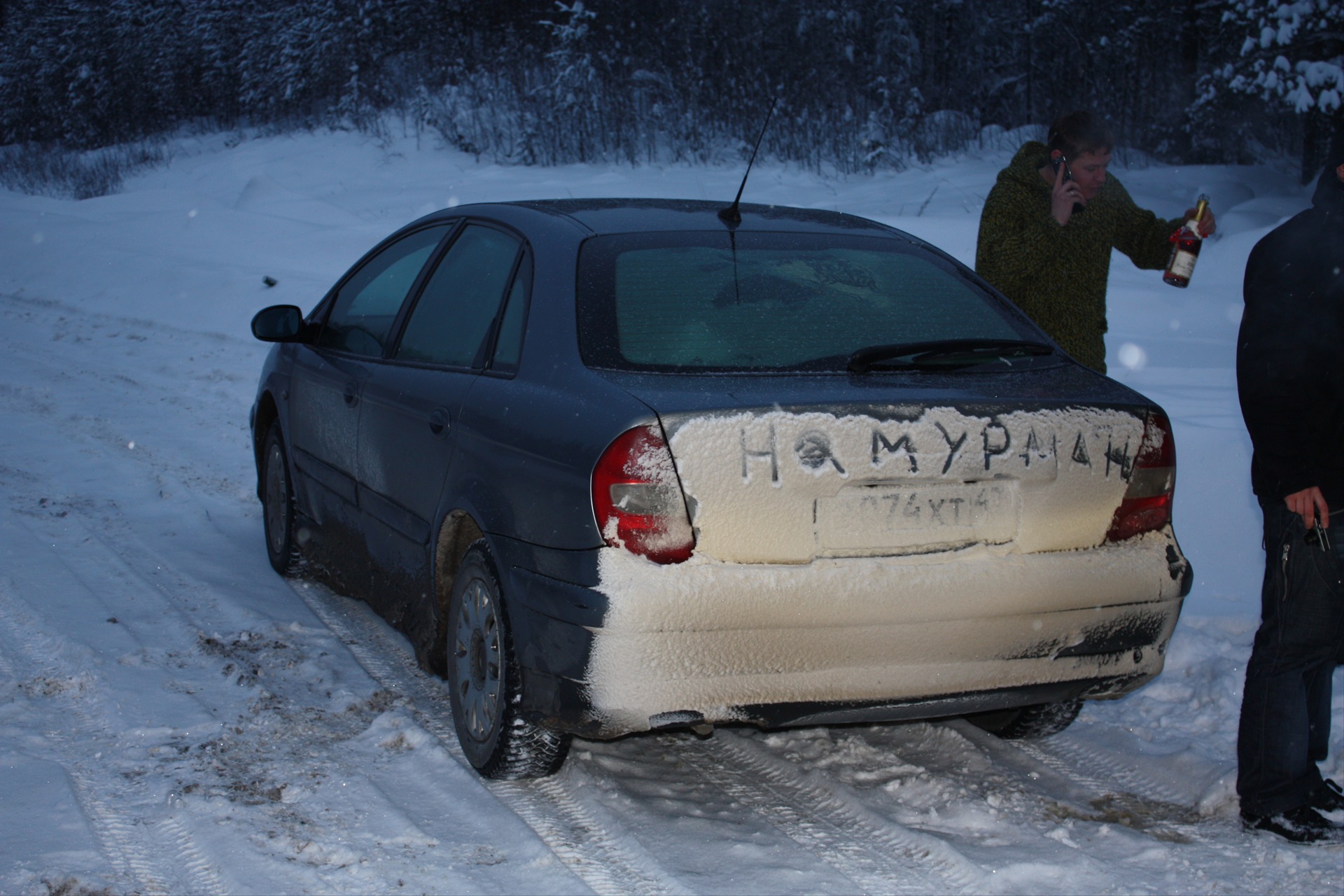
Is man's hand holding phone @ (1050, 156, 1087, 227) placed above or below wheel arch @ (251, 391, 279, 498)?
above

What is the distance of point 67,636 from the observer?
449 cm

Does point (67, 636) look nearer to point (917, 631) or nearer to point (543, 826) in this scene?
point (543, 826)

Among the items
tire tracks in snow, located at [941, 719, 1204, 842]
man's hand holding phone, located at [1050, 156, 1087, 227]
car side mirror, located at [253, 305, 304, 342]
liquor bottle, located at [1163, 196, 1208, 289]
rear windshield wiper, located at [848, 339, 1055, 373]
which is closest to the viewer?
rear windshield wiper, located at [848, 339, 1055, 373]

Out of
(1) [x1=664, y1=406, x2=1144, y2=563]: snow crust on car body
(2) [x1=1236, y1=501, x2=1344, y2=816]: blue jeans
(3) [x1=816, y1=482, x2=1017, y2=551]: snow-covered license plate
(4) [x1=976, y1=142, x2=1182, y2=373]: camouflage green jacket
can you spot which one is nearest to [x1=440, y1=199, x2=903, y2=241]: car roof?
(4) [x1=976, y1=142, x2=1182, y2=373]: camouflage green jacket

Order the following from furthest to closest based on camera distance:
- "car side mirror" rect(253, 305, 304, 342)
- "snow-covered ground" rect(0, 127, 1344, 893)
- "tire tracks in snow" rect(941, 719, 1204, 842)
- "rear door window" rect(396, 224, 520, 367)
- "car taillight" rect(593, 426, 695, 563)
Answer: "car side mirror" rect(253, 305, 304, 342) → "rear door window" rect(396, 224, 520, 367) → "tire tracks in snow" rect(941, 719, 1204, 842) → "snow-covered ground" rect(0, 127, 1344, 893) → "car taillight" rect(593, 426, 695, 563)

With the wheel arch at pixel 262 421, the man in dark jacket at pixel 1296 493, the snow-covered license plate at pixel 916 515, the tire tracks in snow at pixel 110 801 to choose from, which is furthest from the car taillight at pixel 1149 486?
the wheel arch at pixel 262 421

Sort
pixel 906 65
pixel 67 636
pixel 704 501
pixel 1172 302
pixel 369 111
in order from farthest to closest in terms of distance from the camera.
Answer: pixel 369 111 → pixel 906 65 → pixel 1172 302 → pixel 67 636 → pixel 704 501

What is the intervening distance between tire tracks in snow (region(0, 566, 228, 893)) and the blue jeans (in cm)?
264

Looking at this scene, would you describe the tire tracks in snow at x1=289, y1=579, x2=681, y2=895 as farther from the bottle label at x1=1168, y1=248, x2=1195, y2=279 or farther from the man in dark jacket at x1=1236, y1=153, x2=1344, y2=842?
the bottle label at x1=1168, y1=248, x2=1195, y2=279

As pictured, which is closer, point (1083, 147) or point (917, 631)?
point (917, 631)

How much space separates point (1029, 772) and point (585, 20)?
22150 mm

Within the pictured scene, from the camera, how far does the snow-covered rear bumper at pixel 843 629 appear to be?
292 cm

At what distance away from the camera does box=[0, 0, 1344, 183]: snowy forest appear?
1672cm

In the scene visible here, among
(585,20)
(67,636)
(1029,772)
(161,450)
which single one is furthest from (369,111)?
(1029,772)
